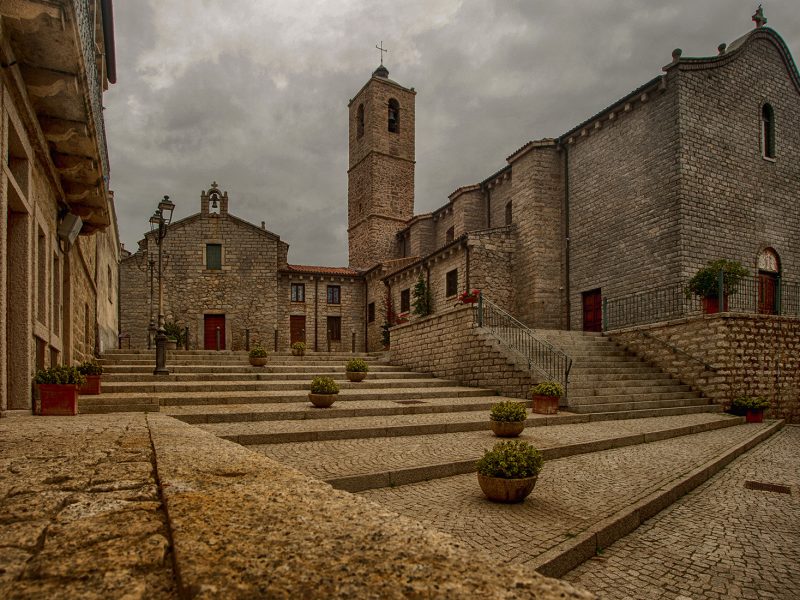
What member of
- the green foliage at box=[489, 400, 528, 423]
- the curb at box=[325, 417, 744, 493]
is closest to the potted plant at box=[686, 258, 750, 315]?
the curb at box=[325, 417, 744, 493]

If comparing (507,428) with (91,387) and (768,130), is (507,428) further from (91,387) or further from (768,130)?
(768,130)

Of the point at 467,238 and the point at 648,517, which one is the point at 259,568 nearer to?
the point at 648,517

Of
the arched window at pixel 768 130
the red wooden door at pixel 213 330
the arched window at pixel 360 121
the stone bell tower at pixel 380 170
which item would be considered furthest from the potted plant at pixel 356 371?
the arched window at pixel 360 121

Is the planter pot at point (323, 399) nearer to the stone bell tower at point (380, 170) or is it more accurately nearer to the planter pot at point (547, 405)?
the planter pot at point (547, 405)

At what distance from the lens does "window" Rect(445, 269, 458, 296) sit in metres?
22.6

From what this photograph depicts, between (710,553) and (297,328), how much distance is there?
28.5 metres

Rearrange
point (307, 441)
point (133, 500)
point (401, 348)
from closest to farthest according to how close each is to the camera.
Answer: point (133, 500) → point (307, 441) → point (401, 348)

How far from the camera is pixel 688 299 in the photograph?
16.0 meters

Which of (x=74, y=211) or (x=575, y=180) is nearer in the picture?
(x=74, y=211)

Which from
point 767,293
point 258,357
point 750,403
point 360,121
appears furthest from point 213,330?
point 767,293

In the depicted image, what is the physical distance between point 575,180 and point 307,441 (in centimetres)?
1796

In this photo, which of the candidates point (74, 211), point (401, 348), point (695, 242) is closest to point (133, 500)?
point (74, 211)

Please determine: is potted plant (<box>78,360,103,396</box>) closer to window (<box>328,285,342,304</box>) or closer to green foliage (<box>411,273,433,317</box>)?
green foliage (<box>411,273,433,317</box>)

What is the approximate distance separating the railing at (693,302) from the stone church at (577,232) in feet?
1.58
